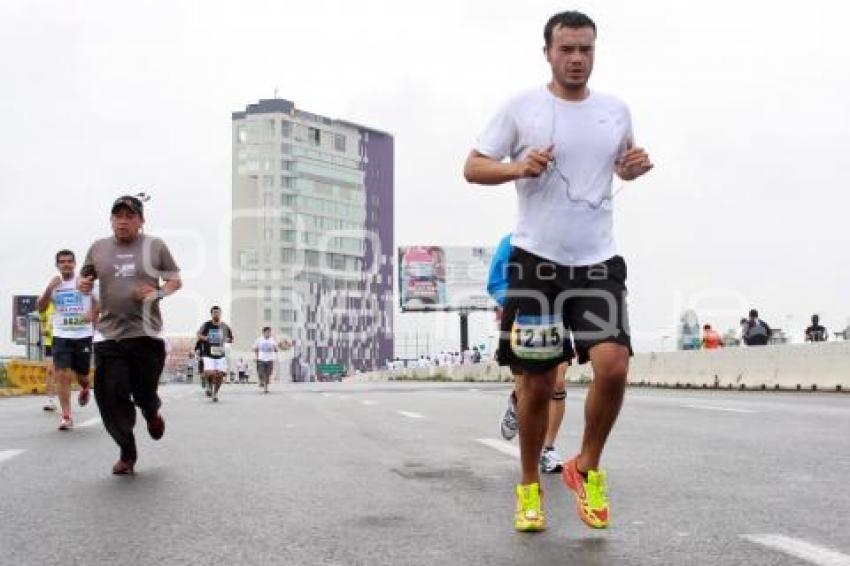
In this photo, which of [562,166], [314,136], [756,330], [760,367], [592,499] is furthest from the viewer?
[314,136]

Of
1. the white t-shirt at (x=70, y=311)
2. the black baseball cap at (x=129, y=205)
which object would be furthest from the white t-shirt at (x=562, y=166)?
the white t-shirt at (x=70, y=311)

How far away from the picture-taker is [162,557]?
14.0 ft

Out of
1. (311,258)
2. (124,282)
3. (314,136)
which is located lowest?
(124,282)

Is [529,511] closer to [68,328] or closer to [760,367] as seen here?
[68,328]

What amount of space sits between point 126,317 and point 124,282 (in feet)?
0.74

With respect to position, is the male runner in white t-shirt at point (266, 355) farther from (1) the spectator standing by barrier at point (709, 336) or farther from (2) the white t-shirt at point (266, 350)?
(1) the spectator standing by barrier at point (709, 336)

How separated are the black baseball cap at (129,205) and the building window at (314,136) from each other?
166286 millimetres

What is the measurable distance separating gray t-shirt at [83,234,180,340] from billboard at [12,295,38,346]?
50.9 m

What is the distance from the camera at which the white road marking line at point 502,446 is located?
8316mm

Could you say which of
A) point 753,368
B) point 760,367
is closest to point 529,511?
point 760,367

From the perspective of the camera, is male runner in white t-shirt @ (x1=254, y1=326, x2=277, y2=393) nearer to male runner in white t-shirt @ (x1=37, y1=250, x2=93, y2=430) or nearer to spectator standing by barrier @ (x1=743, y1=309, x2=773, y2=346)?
spectator standing by barrier @ (x1=743, y1=309, x2=773, y2=346)

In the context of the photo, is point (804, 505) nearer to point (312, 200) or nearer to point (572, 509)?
point (572, 509)

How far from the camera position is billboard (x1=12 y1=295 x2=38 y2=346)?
56531mm

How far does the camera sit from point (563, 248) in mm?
4820
